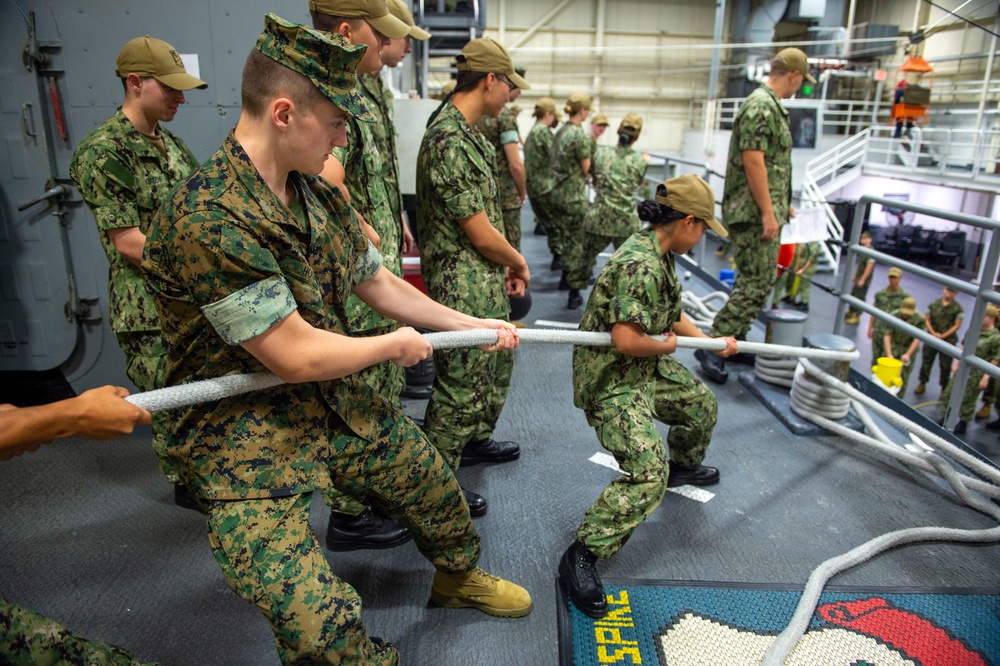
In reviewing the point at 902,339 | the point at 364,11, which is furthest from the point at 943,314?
the point at 364,11

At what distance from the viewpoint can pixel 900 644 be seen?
7.13 feet

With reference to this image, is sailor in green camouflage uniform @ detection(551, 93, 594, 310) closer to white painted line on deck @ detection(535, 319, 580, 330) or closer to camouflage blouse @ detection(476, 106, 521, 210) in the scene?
camouflage blouse @ detection(476, 106, 521, 210)

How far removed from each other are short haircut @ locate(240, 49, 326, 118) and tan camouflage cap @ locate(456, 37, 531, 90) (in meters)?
1.34

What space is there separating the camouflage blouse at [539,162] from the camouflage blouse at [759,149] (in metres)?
2.90

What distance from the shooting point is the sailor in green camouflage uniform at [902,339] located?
6328mm

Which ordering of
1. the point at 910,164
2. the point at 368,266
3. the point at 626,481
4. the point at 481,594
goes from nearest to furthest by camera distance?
the point at 368,266 → the point at 481,594 → the point at 626,481 → the point at 910,164

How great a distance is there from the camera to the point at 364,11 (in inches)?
88.6

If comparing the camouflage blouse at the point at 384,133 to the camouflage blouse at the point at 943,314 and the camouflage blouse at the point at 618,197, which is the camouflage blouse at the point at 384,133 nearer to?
the camouflage blouse at the point at 618,197

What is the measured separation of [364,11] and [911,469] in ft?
10.8

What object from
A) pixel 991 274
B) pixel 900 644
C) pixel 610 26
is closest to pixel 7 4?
pixel 900 644

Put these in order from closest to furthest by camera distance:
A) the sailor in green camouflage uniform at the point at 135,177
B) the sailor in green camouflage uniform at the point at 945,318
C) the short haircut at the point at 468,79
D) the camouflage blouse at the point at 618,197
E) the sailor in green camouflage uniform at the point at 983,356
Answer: the sailor in green camouflage uniform at the point at 135,177, the short haircut at the point at 468,79, the sailor in green camouflage uniform at the point at 983,356, the camouflage blouse at the point at 618,197, the sailor in green camouflage uniform at the point at 945,318

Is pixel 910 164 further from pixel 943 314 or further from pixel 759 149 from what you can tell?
pixel 759 149

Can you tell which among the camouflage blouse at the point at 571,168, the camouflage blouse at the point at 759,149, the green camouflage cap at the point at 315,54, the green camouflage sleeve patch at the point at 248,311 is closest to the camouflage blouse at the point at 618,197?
the camouflage blouse at the point at 571,168

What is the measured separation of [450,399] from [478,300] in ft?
1.43
